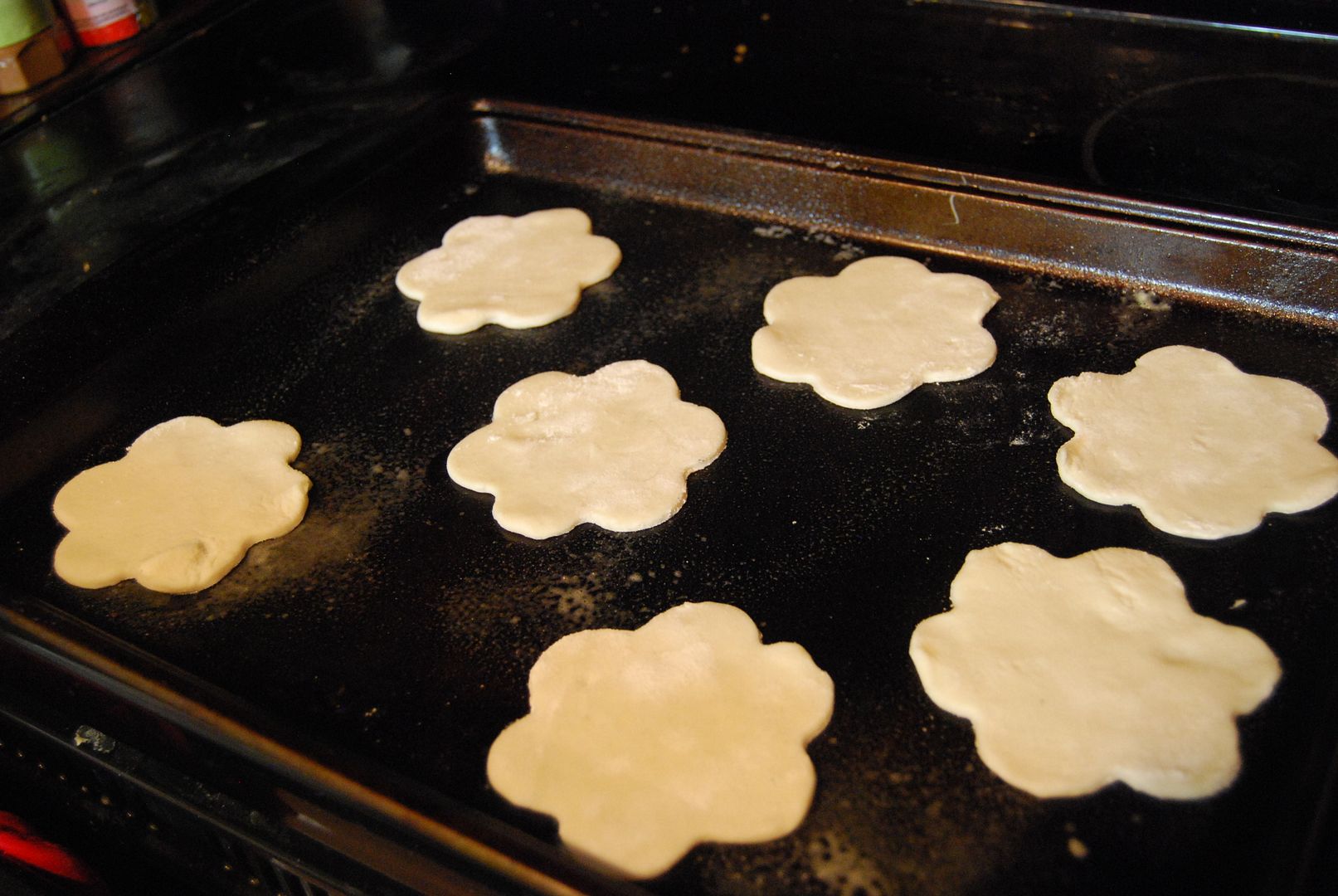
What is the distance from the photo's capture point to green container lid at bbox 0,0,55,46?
5.25 ft

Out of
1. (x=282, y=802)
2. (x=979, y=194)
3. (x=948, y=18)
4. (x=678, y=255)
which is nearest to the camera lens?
(x=282, y=802)

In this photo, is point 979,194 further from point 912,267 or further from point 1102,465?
point 1102,465

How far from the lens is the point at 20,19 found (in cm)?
163

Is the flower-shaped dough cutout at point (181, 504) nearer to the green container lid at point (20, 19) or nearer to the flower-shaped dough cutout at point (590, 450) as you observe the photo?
the flower-shaped dough cutout at point (590, 450)

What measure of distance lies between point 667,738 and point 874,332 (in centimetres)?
73

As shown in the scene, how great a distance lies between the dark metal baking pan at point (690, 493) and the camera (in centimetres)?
103

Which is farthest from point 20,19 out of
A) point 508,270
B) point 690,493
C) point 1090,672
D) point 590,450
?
point 1090,672

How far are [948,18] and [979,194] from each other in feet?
2.14

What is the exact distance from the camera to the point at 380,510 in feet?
4.64

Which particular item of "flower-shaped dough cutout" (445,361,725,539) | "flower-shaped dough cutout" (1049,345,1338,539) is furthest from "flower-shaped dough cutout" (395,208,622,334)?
Result: "flower-shaped dough cutout" (1049,345,1338,539)

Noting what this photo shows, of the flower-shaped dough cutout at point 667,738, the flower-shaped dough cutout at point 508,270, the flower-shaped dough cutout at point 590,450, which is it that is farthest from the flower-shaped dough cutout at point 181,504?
the flower-shaped dough cutout at point 667,738

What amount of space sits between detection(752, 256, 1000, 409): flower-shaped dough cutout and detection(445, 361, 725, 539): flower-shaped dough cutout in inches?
6.8

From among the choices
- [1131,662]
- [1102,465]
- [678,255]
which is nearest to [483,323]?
[678,255]

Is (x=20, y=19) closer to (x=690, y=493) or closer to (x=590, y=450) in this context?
(x=590, y=450)
